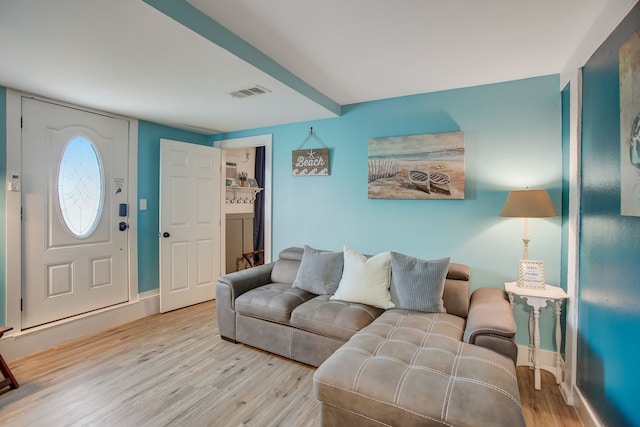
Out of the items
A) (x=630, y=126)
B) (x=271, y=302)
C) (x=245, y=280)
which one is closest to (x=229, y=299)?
(x=245, y=280)

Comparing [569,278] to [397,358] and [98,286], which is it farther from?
[98,286]

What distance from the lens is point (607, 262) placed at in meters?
1.58

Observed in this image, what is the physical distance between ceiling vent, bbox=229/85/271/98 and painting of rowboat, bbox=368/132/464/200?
4.04 ft

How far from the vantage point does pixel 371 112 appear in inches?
128

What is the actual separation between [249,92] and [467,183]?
7.05 ft

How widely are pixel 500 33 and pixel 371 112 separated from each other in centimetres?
146

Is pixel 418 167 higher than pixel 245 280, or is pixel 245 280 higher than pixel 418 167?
pixel 418 167

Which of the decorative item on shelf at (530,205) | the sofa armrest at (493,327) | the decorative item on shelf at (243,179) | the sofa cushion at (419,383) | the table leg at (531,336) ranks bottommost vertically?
the table leg at (531,336)

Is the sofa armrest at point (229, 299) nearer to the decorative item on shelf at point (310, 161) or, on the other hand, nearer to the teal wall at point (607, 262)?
the decorative item on shelf at point (310, 161)

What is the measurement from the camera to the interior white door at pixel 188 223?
12.0 ft

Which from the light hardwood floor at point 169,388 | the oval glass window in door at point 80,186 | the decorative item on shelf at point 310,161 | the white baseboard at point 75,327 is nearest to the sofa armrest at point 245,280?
the light hardwood floor at point 169,388

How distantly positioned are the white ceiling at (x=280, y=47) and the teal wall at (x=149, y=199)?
2.37 ft

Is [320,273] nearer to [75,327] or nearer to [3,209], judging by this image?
[75,327]

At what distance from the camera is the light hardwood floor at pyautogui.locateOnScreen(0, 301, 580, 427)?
6.17 ft
